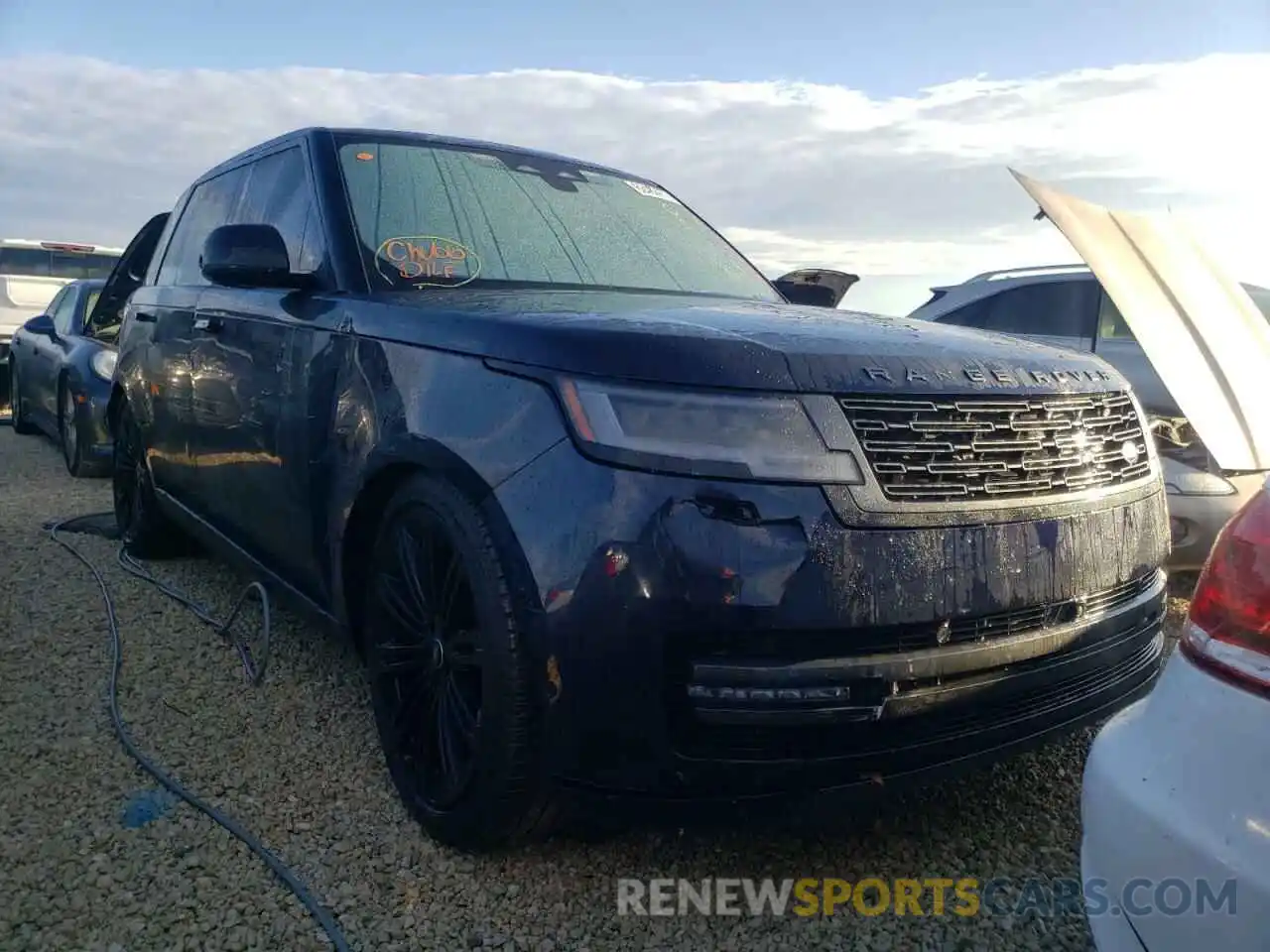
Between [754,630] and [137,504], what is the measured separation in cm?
396

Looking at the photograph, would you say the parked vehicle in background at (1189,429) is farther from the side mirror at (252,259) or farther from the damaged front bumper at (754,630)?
the side mirror at (252,259)

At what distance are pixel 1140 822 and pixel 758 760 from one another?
0.73 metres

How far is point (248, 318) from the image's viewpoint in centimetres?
333

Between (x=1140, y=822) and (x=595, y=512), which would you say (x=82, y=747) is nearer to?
(x=595, y=512)

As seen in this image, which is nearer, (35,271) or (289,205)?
(289,205)

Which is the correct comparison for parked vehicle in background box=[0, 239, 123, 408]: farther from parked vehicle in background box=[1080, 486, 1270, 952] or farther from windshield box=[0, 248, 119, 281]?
parked vehicle in background box=[1080, 486, 1270, 952]

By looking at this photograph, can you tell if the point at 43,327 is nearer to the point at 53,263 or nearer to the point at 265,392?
the point at 53,263

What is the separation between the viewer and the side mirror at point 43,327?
8.62 metres

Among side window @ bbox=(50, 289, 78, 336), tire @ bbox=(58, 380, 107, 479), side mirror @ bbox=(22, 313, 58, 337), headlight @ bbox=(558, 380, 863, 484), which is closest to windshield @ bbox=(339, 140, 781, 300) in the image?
headlight @ bbox=(558, 380, 863, 484)

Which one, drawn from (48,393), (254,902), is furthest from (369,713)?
(48,393)

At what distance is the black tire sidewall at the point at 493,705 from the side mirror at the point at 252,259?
3.35 feet

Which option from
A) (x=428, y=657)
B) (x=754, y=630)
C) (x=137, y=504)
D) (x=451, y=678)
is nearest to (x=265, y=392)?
(x=428, y=657)

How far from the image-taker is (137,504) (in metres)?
4.93

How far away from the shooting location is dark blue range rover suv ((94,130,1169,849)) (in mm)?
1932
